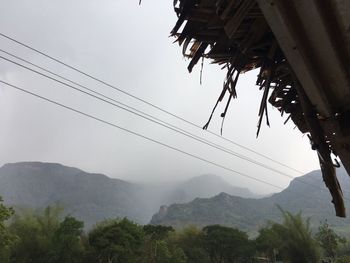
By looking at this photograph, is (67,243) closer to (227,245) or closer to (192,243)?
(192,243)

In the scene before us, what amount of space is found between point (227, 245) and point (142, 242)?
38.0 ft

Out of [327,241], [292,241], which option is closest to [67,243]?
[292,241]

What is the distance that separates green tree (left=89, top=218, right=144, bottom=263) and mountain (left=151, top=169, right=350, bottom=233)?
6305cm

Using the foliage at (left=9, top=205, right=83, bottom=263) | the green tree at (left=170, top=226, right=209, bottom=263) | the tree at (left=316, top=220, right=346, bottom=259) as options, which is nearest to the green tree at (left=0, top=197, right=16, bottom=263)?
the foliage at (left=9, top=205, right=83, bottom=263)

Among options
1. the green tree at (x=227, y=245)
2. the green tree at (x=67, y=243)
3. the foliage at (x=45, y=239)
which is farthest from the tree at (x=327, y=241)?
the foliage at (x=45, y=239)

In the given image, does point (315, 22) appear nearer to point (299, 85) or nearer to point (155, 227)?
point (299, 85)

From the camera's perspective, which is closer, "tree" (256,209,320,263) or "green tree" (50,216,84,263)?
"green tree" (50,216,84,263)

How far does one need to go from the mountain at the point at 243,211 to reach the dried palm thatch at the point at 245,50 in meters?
97.1

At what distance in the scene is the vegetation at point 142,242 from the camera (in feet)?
111

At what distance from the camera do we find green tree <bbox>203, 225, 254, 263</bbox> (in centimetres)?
4397

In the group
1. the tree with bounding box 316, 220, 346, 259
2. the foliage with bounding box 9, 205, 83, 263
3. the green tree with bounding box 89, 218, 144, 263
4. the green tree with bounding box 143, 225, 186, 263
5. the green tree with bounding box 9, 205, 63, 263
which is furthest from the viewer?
the tree with bounding box 316, 220, 346, 259

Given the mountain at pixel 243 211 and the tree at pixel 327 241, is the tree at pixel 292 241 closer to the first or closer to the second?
the tree at pixel 327 241

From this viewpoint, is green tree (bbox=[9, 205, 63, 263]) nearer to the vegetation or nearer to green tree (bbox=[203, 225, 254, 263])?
the vegetation

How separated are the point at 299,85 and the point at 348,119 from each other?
11.1 inches
